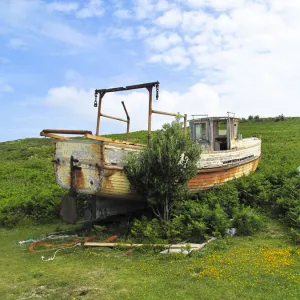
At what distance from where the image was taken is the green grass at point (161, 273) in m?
6.65

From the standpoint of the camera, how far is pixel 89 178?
10.9 meters

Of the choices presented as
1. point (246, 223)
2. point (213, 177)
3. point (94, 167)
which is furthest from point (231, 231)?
point (94, 167)

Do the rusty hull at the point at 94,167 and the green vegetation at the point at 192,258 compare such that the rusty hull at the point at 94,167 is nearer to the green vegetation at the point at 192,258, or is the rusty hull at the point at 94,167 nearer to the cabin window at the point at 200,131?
the green vegetation at the point at 192,258

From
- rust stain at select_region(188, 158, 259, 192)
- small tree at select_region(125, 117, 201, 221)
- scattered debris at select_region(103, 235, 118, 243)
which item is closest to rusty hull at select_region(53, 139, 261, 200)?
small tree at select_region(125, 117, 201, 221)

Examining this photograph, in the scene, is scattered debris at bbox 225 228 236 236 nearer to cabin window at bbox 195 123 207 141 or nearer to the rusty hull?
the rusty hull

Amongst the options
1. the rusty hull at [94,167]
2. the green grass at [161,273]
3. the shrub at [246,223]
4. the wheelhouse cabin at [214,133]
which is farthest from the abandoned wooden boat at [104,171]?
the shrub at [246,223]

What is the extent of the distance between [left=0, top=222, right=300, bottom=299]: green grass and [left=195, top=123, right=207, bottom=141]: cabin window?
23.4 ft

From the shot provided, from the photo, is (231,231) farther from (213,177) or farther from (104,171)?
(104,171)

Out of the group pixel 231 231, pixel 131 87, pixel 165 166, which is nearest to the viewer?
pixel 231 231

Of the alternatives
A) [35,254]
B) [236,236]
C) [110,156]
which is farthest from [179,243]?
[35,254]

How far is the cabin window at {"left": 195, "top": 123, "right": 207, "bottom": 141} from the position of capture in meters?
16.4

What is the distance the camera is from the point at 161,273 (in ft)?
25.1

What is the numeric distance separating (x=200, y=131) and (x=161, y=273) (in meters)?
9.92

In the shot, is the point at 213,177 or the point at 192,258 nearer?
the point at 192,258
